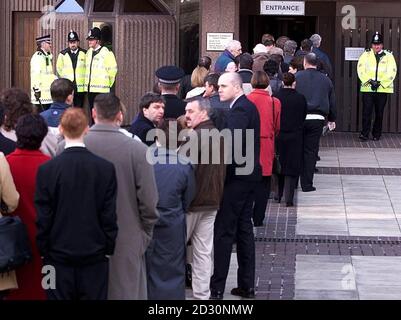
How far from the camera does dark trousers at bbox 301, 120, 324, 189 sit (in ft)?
51.0

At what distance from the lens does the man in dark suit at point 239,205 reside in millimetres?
10320

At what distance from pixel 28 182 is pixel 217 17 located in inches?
484

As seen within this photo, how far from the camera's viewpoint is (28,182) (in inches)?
329

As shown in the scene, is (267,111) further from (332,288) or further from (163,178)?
(163,178)

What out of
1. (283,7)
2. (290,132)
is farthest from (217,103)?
(283,7)

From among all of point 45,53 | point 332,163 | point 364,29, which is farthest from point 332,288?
point 364,29

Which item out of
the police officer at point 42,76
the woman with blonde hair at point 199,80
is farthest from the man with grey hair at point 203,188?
the police officer at point 42,76

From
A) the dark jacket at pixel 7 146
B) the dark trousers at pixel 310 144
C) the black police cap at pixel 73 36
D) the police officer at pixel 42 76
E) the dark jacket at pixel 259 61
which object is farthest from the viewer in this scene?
the black police cap at pixel 73 36

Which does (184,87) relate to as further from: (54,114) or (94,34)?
(54,114)

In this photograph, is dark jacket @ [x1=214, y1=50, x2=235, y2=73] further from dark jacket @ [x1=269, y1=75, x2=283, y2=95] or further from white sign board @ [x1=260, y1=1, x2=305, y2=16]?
white sign board @ [x1=260, y1=1, x2=305, y2=16]

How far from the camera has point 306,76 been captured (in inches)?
614

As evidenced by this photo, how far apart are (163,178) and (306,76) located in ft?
22.7

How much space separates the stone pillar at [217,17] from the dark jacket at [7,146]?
11.4 metres

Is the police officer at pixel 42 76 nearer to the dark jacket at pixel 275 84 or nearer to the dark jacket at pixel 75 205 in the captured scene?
the dark jacket at pixel 275 84
